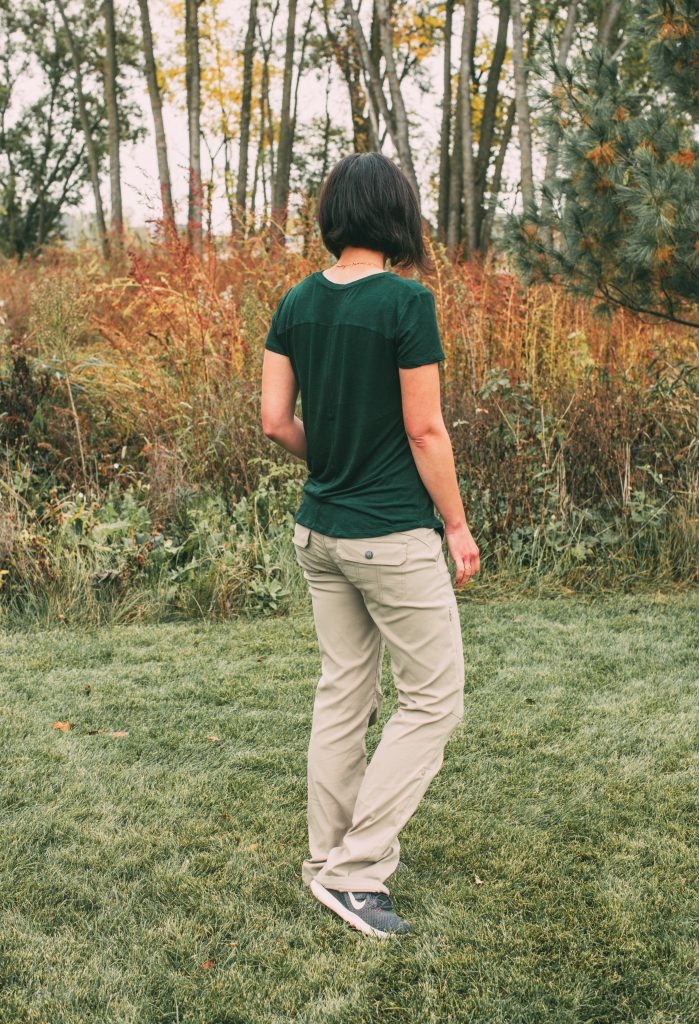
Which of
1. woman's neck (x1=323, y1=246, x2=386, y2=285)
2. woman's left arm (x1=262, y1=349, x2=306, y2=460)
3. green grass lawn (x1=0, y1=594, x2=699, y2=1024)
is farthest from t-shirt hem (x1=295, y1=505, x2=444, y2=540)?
green grass lawn (x1=0, y1=594, x2=699, y2=1024)

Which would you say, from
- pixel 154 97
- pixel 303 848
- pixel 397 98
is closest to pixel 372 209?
pixel 303 848

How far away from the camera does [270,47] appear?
79.7 feet

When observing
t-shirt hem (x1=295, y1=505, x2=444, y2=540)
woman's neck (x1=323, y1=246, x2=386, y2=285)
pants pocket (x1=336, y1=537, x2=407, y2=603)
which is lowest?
pants pocket (x1=336, y1=537, x2=407, y2=603)

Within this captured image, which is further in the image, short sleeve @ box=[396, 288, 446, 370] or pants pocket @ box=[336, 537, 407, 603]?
pants pocket @ box=[336, 537, 407, 603]

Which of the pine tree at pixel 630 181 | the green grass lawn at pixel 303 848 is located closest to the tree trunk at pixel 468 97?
the pine tree at pixel 630 181

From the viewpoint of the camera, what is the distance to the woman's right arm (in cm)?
244

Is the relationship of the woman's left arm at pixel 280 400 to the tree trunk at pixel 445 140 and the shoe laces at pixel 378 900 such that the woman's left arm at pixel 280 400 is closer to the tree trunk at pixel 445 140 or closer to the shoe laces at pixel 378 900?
the shoe laces at pixel 378 900

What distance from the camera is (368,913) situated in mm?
2738

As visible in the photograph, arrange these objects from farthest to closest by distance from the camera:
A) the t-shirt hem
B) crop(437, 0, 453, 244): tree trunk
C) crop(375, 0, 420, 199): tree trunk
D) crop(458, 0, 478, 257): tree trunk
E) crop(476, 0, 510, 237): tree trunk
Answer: crop(437, 0, 453, 244): tree trunk, crop(476, 0, 510, 237): tree trunk, crop(458, 0, 478, 257): tree trunk, crop(375, 0, 420, 199): tree trunk, the t-shirt hem

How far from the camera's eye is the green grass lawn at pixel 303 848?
2521mm

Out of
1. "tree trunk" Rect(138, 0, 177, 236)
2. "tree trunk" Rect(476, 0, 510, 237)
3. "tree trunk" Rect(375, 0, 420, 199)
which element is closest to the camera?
"tree trunk" Rect(375, 0, 420, 199)

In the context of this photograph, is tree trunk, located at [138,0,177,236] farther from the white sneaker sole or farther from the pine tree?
the white sneaker sole

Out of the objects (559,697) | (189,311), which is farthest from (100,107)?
(559,697)

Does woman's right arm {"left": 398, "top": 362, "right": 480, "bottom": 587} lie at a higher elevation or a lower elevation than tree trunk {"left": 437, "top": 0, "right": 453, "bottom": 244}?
lower
